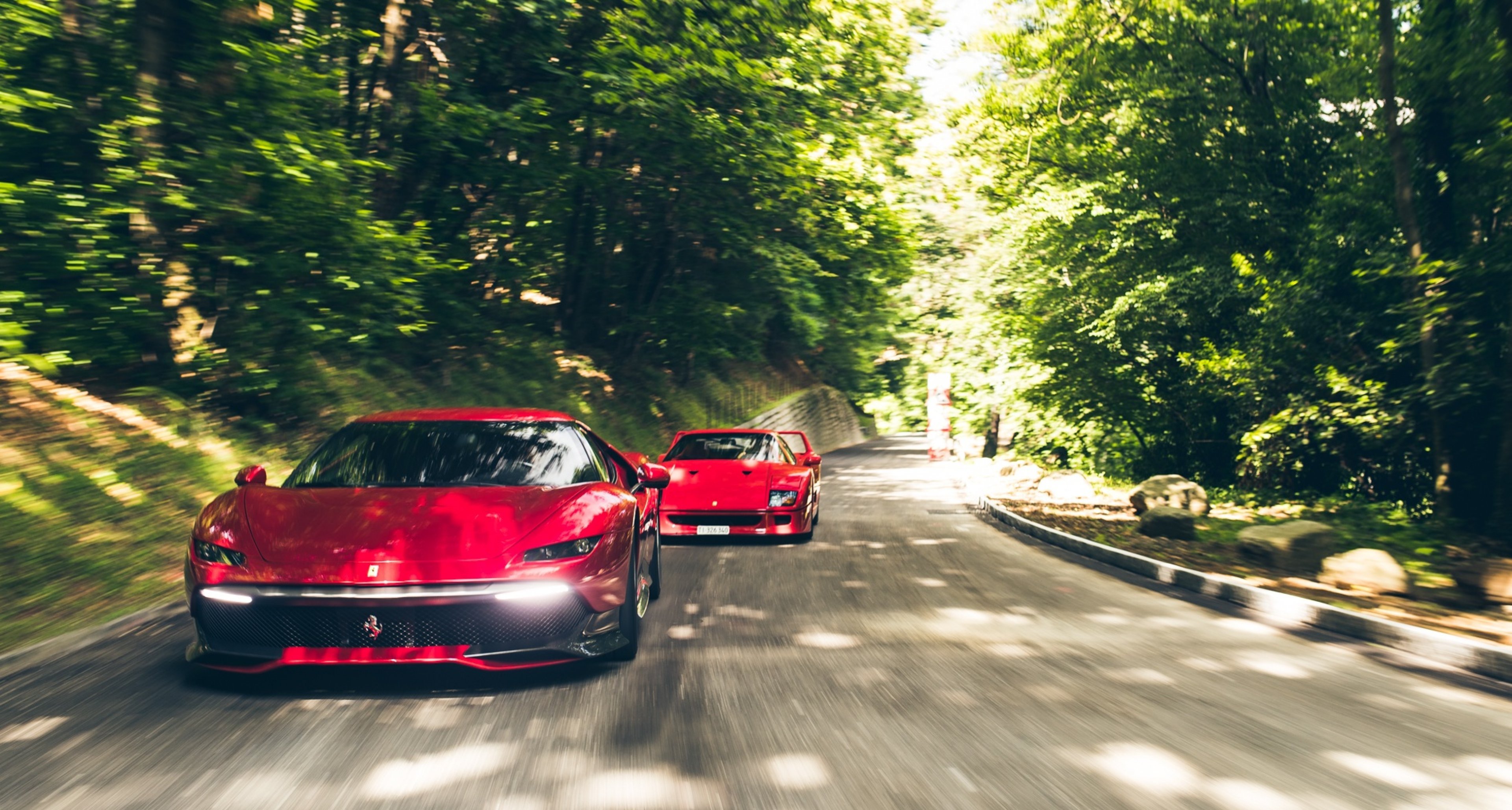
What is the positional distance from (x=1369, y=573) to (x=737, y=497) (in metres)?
6.23

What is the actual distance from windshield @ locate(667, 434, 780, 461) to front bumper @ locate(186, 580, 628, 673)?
7426 mm

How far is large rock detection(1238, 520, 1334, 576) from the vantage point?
9812mm

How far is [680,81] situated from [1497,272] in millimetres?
10546

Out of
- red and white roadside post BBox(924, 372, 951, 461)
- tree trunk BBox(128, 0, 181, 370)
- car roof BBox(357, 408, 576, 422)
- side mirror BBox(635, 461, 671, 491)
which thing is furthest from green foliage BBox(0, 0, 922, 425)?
side mirror BBox(635, 461, 671, 491)

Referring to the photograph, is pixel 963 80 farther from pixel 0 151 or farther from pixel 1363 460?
pixel 0 151

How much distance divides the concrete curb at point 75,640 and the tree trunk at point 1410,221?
11867 mm

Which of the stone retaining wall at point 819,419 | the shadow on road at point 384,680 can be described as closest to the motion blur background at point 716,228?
the shadow on road at point 384,680

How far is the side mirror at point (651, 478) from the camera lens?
23.2 feet

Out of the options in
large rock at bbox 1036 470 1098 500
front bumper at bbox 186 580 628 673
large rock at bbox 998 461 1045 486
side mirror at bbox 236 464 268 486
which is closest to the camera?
front bumper at bbox 186 580 628 673

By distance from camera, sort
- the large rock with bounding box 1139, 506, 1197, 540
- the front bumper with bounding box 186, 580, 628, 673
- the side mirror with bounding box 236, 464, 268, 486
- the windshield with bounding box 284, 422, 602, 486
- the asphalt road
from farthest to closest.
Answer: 1. the large rock with bounding box 1139, 506, 1197, 540
2. the windshield with bounding box 284, 422, 602, 486
3. the side mirror with bounding box 236, 464, 268, 486
4. the front bumper with bounding box 186, 580, 628, 673
5. the asphalt road

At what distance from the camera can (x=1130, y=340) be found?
18.4 meters

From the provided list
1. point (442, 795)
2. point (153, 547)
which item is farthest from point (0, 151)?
point (442, 795)

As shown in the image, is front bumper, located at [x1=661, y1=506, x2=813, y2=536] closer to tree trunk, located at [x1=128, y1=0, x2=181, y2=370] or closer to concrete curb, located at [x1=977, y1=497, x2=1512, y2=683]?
concrete curb, located at [x1=977, y1=497, x2=1512, y2=683]

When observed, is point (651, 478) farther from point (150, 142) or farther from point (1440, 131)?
point (1440, 131)
